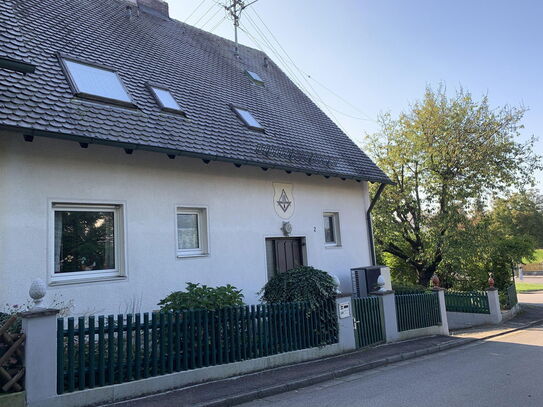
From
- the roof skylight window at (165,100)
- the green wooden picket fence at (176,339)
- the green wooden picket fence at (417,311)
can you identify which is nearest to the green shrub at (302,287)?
the green wooden picket fence at (176,339)

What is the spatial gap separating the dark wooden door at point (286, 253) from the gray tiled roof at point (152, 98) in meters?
1.92

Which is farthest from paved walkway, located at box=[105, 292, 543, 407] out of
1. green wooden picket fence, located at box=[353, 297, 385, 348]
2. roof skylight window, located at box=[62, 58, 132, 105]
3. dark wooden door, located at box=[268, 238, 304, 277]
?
roof skylight window, located at box=[62, 58, 132, 105]

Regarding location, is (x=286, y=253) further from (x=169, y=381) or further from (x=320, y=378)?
(x=169, y=381)

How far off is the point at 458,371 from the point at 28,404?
6479 mm

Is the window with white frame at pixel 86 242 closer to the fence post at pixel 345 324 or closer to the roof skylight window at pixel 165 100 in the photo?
the roof skylight window at pixel 165 100

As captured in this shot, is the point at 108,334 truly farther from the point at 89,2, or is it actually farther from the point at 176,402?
the point at 89,2

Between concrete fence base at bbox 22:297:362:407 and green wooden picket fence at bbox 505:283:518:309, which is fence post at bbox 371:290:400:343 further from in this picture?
green wooden picket fence at bbox 505:283:518:309

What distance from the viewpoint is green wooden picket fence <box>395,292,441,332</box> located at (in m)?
9.90

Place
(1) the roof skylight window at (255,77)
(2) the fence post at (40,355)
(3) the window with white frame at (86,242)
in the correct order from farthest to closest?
1. (1) the roof skylight window at (255,77)
2. (3) the window with white frame at (86,242)
3. (2) the fence post at (40,355)

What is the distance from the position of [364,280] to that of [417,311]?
1.55 meters

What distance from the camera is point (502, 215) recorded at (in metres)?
19.0

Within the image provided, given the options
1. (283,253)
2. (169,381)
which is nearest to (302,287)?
(283,253)

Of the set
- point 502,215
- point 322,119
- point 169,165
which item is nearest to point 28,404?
point 169,165

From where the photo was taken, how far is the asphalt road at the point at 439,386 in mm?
5301
